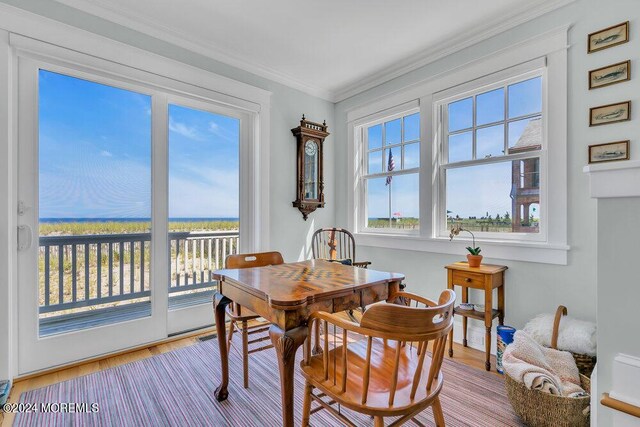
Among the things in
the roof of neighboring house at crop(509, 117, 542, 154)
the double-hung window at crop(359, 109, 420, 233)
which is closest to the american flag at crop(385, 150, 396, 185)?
the double-hung window at crop(359, 109, 420, 233)

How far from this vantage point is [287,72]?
11.2 feet

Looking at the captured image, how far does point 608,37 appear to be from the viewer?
1964 millimetres

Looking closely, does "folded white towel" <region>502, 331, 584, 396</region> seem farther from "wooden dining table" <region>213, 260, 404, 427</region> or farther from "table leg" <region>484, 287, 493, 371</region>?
"wooden dining table" <region>213, 260, 404, 427</region>

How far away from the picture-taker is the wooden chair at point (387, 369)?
1058 millimetres

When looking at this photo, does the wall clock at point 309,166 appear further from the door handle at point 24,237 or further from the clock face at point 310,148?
the door handle at point 24,237

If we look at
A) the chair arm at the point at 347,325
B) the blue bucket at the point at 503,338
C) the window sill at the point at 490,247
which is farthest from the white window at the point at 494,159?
the chair arm at the point at 347,325

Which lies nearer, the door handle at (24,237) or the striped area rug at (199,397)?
the striped area rug at (199,397)

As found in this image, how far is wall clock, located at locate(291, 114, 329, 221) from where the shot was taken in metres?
3.59

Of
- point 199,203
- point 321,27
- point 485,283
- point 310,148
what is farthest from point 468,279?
point 199,203

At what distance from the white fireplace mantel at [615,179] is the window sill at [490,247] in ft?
5.24

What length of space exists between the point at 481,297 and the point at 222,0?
315 cm

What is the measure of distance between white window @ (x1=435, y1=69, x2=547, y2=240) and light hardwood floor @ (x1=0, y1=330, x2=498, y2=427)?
40.2 inches

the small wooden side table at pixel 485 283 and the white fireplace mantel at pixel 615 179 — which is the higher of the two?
the white fireplace mantel at pixel 615 179

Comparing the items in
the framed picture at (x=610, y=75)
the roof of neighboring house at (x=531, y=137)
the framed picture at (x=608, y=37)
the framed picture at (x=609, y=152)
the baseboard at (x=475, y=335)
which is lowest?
the baseboard at (x=475, y=335)
